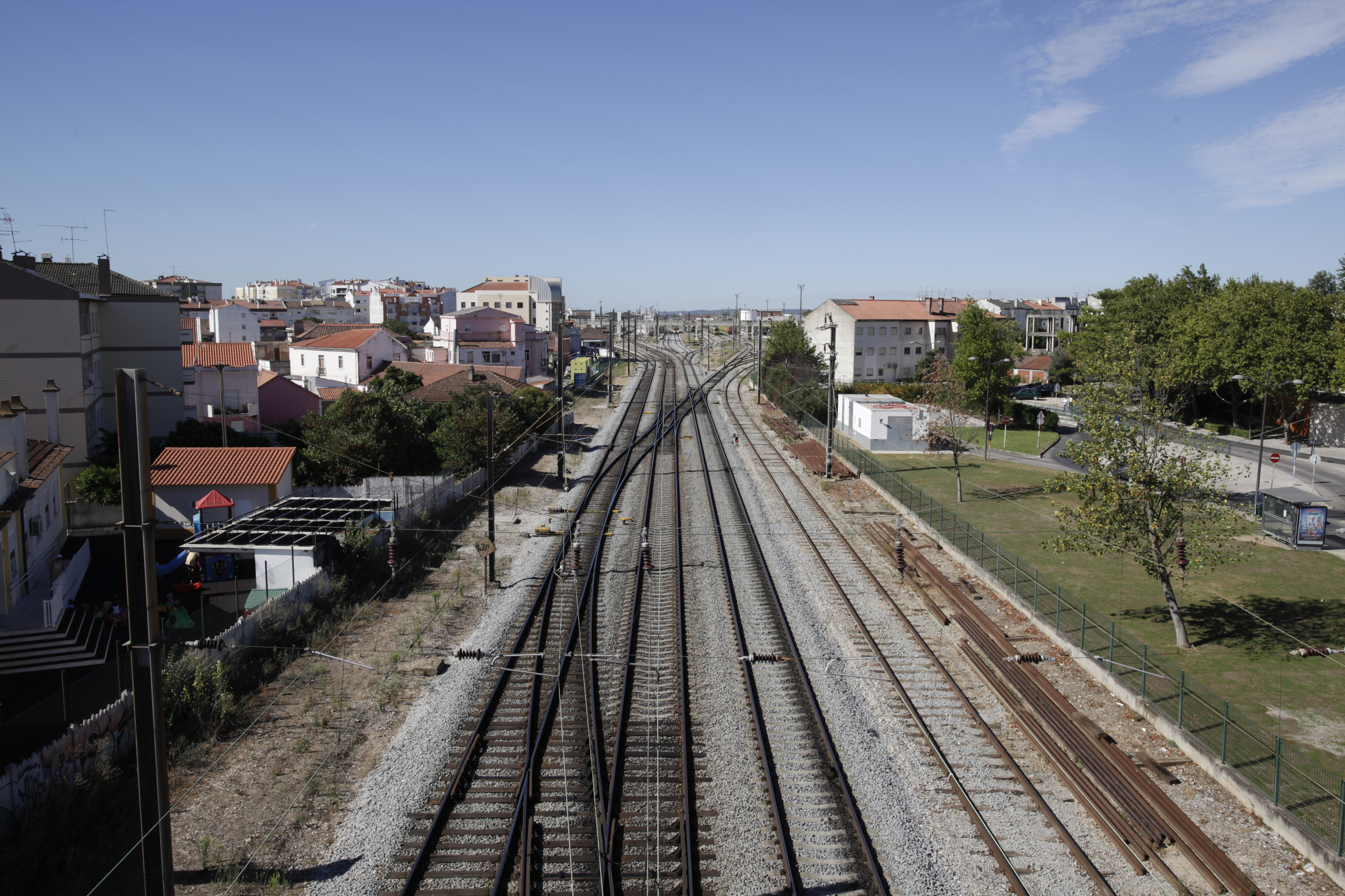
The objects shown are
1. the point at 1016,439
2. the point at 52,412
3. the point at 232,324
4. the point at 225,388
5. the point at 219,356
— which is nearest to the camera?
the point at 52,412

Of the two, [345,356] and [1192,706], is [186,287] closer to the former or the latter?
[345,356]

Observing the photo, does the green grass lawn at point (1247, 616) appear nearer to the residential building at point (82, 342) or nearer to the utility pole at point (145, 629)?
the utility pole at point (145, 629)

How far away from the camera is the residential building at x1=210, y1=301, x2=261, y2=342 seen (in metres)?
93.6

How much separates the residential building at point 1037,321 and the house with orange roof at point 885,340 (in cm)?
2024

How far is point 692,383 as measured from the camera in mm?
76438

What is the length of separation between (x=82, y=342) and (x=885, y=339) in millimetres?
54994

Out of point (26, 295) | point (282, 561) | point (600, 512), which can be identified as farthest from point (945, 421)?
point (26, 295)

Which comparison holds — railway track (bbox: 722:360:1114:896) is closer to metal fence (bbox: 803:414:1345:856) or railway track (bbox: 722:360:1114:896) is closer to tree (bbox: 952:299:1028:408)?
metal fence (bbox: 803:414:1345:856)

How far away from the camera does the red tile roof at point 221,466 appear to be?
88.5ft

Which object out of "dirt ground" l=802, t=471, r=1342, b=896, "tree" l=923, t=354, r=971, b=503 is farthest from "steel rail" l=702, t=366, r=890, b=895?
"tree" l=923, t=354, r=971, b=503

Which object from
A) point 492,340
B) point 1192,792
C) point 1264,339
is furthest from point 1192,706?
point 492,340

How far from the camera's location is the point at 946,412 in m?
41.4

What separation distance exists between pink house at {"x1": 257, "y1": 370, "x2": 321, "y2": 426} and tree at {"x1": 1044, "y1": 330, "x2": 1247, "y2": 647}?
1467 inches

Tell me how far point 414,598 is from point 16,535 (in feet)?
29.5
